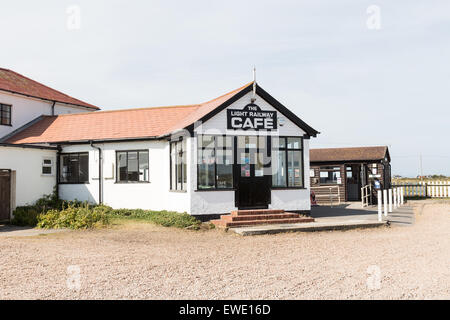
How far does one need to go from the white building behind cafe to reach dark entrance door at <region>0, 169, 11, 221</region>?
0.13 ft

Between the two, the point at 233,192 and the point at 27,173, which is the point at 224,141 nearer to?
the point at 233,192

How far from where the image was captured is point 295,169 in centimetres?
1636

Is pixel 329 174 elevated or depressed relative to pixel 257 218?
elevated

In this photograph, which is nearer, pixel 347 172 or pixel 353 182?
pixel 353 182

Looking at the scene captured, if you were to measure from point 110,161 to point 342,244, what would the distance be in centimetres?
1108

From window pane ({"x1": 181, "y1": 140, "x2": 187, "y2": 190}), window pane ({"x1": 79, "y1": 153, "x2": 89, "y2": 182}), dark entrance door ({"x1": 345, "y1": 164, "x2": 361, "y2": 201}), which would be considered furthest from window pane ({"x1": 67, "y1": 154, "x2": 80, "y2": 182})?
dark entrance door ({"x1": 345, "y1": 164, "x2": 361, "y2": 201})

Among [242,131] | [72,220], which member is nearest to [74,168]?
[72,220]

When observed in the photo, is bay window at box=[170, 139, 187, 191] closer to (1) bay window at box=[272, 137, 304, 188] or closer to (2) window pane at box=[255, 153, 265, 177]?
(2) window pane at box=[255, 153, 265, 177]

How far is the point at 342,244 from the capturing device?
1072 centimetres

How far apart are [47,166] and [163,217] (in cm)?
699

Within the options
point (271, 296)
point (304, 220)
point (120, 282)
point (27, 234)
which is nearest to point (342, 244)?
point (304, 220)

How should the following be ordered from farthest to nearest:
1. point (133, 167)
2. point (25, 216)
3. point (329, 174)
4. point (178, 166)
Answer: point (329, 174) → point (133, 167) → point (178, 166) → point (25, 216)

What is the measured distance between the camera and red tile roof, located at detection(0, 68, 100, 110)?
21.6 m

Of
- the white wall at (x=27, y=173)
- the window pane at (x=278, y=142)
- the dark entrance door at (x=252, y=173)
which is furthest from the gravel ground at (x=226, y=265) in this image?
the white wall at (x=27, y=173)
